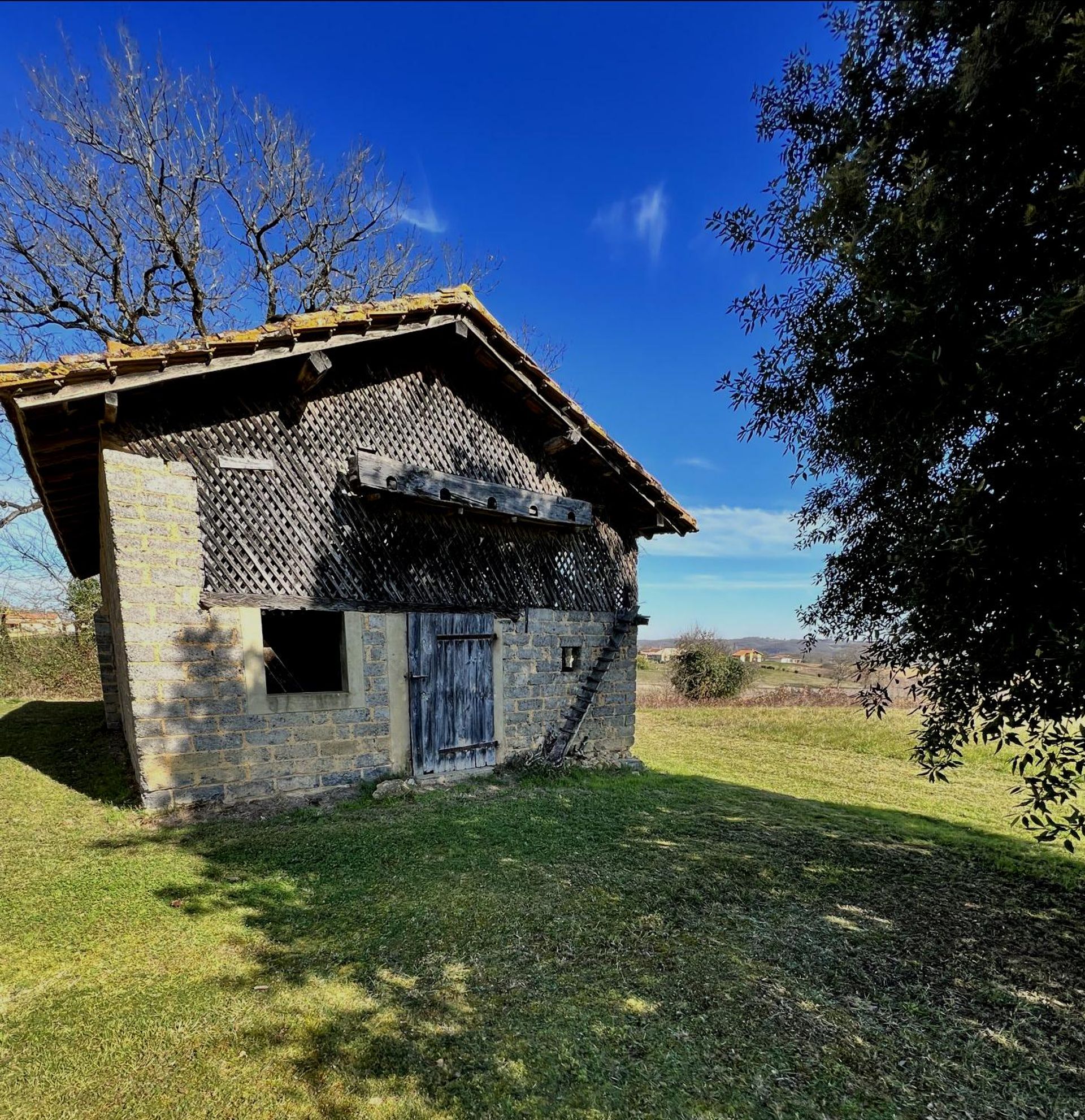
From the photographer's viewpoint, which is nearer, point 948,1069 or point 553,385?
point 948,1069

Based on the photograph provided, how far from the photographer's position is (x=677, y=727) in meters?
18.0

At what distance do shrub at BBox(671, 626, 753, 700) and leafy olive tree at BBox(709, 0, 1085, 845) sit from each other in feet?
71.0

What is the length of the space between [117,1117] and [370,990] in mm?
1239

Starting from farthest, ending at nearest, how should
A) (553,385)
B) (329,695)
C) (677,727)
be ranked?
(677,727) < (553,385) < (329,695)

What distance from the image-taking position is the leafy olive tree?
3.31m

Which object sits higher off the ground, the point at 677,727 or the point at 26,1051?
the point at 26,1051

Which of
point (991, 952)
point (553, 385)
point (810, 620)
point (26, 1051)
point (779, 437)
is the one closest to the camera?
point (26, 1051)

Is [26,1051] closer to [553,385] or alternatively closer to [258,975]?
[258,975]

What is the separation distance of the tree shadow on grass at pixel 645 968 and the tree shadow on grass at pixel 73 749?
7.62 ft

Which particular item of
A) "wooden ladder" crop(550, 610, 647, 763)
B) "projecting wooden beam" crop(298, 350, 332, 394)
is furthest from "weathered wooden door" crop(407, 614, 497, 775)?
"projecting wooden beam" crop(298, 350, 332, 394)

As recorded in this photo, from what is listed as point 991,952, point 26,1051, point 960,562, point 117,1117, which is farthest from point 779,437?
point 26,1051

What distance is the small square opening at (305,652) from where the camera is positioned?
38.5ft

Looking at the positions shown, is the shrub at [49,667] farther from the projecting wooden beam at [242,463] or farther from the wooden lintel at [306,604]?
the projecting wooden beam at [242,463]

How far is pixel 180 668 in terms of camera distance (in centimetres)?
620
